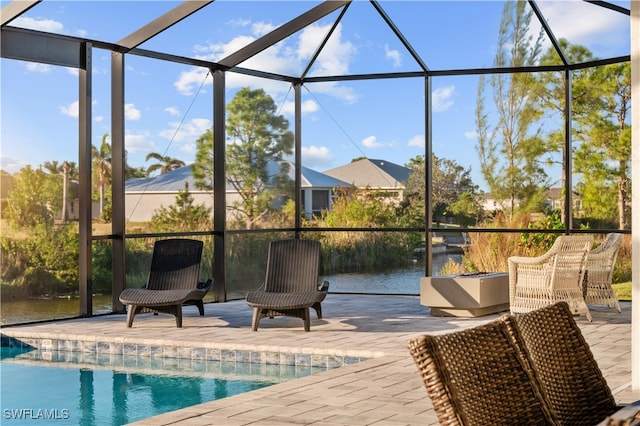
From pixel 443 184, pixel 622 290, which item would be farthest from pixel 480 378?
pixel 622 290

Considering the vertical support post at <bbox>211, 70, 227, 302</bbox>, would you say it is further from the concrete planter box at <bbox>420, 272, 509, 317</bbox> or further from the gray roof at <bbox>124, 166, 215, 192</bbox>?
the concrete planter box at <bbox>420, 272, 509, 317</bbox>

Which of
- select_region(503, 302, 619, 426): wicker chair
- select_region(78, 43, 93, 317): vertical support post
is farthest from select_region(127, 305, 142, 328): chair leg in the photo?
select_region(503, 302, 619, 426): wicker chair

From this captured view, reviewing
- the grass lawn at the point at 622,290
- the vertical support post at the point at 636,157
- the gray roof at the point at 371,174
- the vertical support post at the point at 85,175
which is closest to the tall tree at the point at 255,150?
the gray roof at the point at 371,174

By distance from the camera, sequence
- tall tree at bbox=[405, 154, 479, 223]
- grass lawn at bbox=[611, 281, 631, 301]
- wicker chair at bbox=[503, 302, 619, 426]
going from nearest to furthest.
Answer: wicker chair at bbox=[503, 302, 619, 426] → tall tree at bbox=[405, 154, 479, 223] → grass lawn at bbox=[611, 281, 631, 301]

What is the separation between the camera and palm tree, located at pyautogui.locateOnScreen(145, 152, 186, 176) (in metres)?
11.5

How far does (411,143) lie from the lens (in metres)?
14.1

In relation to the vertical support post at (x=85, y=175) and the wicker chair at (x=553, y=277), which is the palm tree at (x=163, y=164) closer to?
the vertical support post at (x=85, y=175)

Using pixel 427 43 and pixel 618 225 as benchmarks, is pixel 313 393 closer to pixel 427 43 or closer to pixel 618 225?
pixel 618 225

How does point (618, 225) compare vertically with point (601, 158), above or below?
below

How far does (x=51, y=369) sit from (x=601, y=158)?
9.53 m

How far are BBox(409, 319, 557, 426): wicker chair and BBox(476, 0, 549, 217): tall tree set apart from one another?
11330mm

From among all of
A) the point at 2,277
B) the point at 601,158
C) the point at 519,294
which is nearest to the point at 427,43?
the point at 601,158

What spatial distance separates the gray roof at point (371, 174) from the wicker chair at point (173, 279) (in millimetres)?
4360

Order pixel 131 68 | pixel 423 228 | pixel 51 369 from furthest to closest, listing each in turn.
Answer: pixel 423 228, pixel 131 68, pixel 51 369
